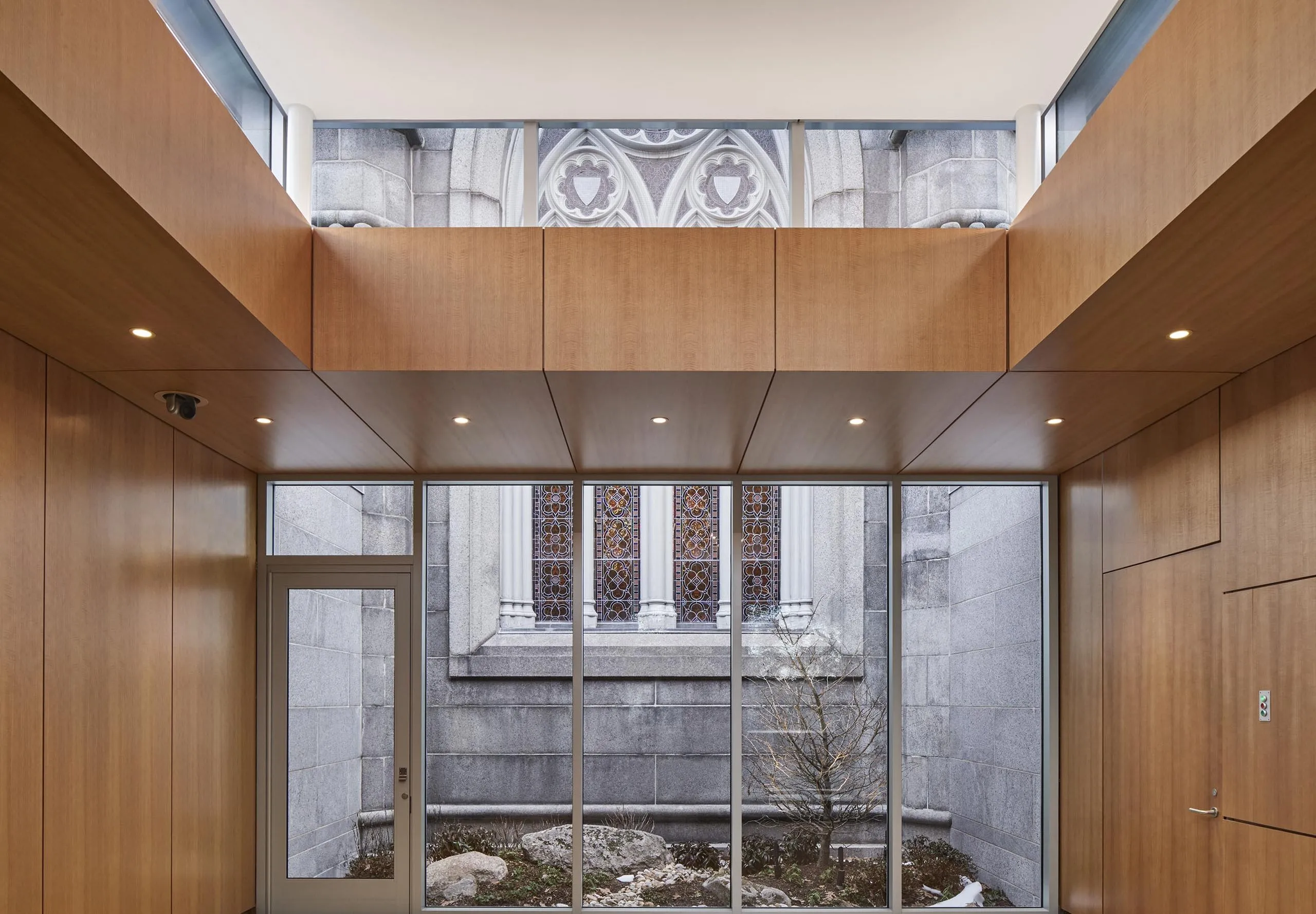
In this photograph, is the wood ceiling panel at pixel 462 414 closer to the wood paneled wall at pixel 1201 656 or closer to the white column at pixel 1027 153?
the white column at pixel 1027 153

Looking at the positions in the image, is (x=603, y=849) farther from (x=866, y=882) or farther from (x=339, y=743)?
(x=339, y=743)

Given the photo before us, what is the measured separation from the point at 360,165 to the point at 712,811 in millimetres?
4171

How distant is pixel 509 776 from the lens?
645cm

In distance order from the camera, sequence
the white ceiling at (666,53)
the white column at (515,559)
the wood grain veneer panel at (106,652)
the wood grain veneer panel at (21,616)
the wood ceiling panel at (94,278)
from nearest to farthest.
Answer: the wood ceiling panel at (94,278)
the wood grain veneer panel at (21,616)
the wood grain veneer panel at (106,652)
the white ceiling at (666,53)
the white column at (515,559)

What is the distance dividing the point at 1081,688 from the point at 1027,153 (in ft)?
10.5

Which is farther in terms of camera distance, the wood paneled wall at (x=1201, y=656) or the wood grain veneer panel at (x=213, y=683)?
the wood grain veneer panel at (x=213, y=683)

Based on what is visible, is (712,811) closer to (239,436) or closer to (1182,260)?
(239,436)

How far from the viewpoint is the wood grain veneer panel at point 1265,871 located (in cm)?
380

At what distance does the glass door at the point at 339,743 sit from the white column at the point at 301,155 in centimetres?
292

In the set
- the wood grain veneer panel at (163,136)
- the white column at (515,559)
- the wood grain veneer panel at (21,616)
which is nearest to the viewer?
the wood grain veneer panel at (163,136)

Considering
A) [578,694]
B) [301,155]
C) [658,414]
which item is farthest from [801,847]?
[301,155]

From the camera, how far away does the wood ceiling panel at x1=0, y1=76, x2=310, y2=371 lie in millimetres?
2494

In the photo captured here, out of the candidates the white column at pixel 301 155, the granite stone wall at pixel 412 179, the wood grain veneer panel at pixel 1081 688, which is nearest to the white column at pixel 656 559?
the wood grain veneer panel at pixel 1081 688

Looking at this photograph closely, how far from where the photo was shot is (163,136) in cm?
290
